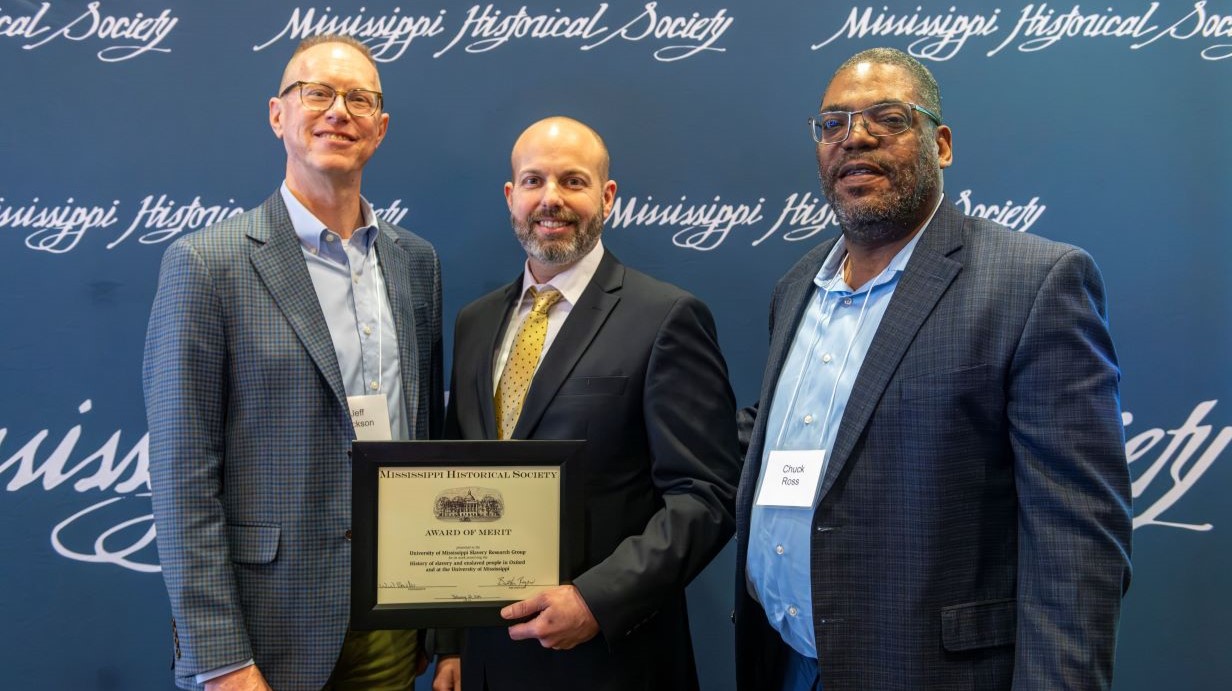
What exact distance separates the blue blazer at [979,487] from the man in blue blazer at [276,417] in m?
1.05

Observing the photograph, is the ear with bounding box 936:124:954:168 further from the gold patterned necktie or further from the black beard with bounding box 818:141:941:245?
the gold patterned necktie

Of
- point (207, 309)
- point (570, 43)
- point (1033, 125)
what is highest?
point (570, 43)

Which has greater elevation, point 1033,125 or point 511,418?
point 1033,125

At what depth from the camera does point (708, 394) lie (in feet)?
7.32

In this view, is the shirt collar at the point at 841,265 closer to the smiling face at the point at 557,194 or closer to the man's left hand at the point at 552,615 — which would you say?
the smiling face at the point at 557,194

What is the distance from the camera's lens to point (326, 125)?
222 cm

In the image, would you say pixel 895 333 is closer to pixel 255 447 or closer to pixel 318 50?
pixel 255 447

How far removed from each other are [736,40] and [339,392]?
1637mm

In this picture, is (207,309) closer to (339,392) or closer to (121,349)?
(339,392)

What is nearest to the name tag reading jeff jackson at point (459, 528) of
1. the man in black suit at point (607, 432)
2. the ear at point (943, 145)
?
the man in black suit at point (607, 432)

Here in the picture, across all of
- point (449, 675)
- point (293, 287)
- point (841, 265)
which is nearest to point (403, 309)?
point (293, 287)

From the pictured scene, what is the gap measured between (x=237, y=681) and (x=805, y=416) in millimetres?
1307

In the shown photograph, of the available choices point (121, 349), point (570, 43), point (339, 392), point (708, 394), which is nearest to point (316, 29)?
point (570, 43)

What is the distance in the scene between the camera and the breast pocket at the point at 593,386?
2171 millimetres
